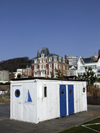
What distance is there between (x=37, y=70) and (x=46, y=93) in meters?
71.6

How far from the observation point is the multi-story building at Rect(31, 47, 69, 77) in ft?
260

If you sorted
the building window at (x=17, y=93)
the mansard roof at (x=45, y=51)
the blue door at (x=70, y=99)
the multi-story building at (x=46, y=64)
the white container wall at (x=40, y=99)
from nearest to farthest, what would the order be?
the white container wall at (x=40, y=99)
the building window at (x=17, y=93)
the blue door at (x=70, y=99)
the multi-story building at (x=46, y=64)
the mansard roof at (x=45, y=51)

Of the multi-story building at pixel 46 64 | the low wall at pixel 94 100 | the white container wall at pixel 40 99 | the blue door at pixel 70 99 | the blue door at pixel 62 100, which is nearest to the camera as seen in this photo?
the white container wall at pixel 40 99

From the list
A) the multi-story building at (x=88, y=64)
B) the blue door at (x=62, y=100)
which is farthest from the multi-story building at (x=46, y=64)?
the blue door at (x=62, y=100)

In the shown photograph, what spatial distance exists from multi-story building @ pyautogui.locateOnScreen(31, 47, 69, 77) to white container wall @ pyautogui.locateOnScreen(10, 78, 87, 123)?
64254 mm

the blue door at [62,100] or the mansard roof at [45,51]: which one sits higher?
the mansard roof at [45,51]

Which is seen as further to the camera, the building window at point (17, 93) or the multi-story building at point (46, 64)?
the multi-story building at point (46, 64)

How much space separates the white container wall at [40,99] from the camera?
453 inches

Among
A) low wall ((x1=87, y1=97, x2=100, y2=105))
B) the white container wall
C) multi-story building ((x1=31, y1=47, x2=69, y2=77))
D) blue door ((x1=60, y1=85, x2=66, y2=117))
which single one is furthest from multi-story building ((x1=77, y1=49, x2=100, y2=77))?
blue door ((x1=60, y1=85, x2=66, y2=117))

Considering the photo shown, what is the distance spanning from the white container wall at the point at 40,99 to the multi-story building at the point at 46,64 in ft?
211

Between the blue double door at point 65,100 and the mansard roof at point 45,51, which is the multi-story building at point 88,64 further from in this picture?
the blue double door at point 65,100

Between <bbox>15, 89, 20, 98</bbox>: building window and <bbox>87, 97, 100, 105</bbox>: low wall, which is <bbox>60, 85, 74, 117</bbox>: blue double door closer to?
<bbox>15, 89, 20, 98</bbox>: building window

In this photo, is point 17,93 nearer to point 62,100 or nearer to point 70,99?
point 62,100

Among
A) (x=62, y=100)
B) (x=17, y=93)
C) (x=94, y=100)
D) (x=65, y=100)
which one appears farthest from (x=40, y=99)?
(x=94, y=100)
